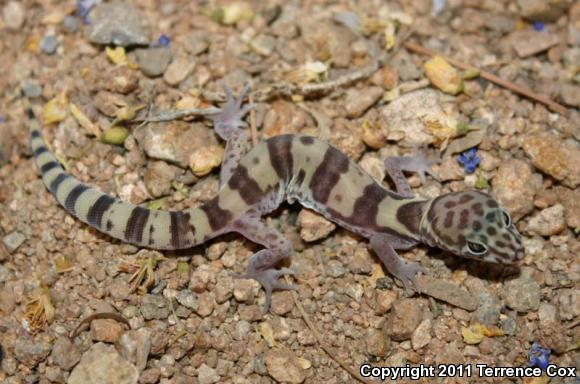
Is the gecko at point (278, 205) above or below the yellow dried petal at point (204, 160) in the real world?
below

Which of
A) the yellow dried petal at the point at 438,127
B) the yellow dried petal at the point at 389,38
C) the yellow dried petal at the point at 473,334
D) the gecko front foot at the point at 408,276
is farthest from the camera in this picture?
the yellow dried petal at the point at 389,38

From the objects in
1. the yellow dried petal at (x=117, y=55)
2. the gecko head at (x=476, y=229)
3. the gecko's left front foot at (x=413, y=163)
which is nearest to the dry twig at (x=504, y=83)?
the gecko's left front foot at (x=413, y=163)

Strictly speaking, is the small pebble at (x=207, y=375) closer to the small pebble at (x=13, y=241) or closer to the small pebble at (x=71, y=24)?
the small pebble at (x=13, y=241)

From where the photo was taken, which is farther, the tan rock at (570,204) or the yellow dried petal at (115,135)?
the yellow dried petal at (115,135)

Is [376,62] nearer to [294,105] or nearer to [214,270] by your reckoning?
[294,105]

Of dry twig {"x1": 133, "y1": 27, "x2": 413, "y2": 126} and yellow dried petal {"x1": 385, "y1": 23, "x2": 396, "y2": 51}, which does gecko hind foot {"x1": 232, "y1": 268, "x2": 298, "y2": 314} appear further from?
yellow dried petal {"x1": 385, "y1": 23, "x2": 396, "y2": 51}
